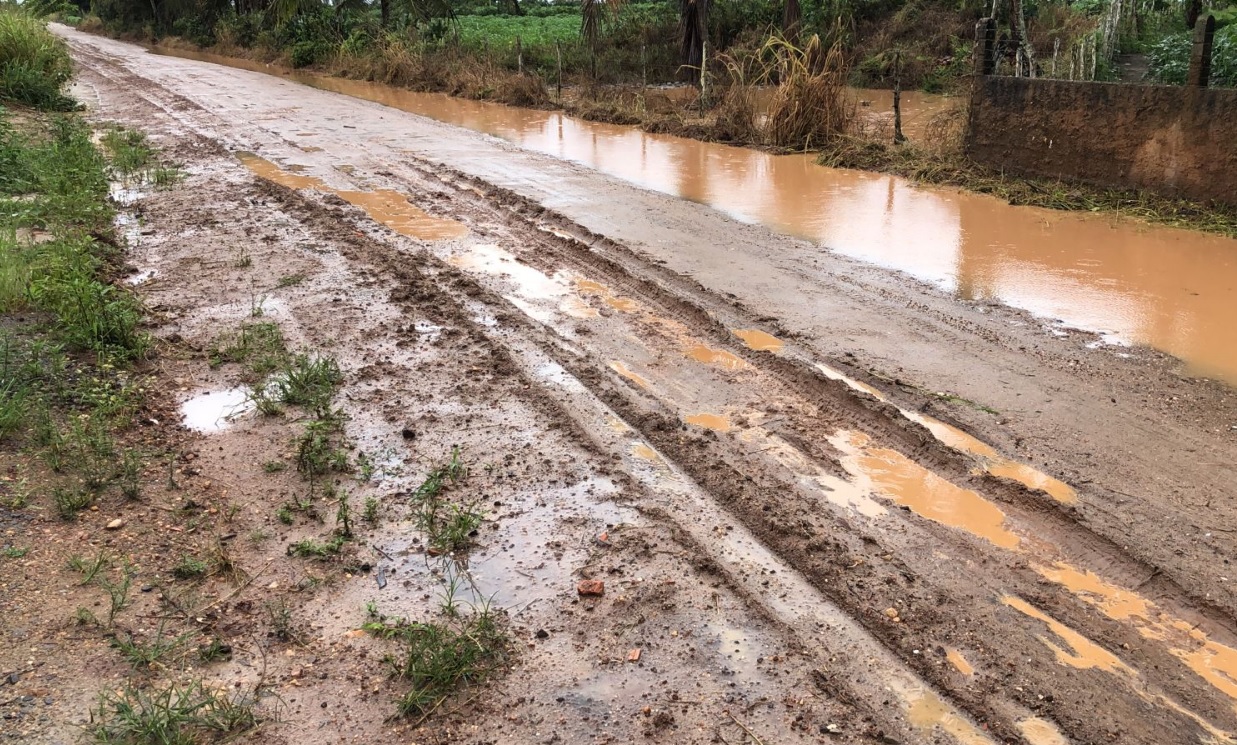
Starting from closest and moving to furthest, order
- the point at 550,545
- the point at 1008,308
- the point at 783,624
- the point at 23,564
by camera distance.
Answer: the point at 783,624 < the point at 23,564 < the point at 550,545 < the point at 1008,308

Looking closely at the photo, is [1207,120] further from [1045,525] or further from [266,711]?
[266,711]

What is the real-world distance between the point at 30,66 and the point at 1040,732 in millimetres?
19377

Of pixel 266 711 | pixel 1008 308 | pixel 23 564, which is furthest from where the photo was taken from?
pixel 1008 308

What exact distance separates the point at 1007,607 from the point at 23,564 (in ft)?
11.9

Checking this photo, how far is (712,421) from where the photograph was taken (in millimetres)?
4535

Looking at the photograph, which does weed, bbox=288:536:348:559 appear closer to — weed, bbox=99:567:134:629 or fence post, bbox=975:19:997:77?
weed, bbox=99:567:134:629

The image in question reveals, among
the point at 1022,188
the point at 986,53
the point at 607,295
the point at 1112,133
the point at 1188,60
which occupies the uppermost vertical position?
the point at 1188,60

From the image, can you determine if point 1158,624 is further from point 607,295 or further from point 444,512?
point 607,295

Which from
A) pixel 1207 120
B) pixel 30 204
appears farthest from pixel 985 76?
pixel 30 204

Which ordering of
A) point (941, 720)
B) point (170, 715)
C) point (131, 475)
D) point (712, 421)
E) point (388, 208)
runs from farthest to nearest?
point (388, 208) < point (712, 421) < point (131, 475) < point (941, 720) < point (170, 715)

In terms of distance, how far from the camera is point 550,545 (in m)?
3.58

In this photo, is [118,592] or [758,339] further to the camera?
[758,339]

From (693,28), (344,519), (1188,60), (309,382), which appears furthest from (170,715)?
(693,28)

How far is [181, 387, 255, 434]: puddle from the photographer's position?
4.57 m
